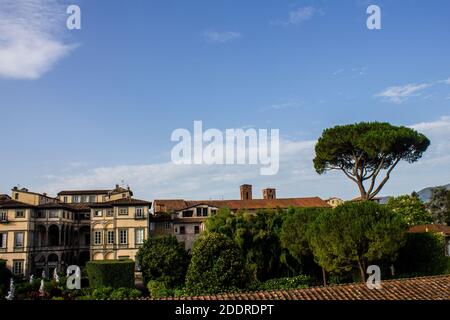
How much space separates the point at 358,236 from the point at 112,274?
70.5 feet

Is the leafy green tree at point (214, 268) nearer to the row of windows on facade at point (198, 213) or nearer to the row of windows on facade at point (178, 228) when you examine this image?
the row of windows on facade at point (178, 228)

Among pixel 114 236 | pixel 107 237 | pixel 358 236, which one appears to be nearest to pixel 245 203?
pixel 114 236

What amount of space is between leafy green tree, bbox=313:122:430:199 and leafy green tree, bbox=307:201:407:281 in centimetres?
1332

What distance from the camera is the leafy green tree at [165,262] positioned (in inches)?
1448

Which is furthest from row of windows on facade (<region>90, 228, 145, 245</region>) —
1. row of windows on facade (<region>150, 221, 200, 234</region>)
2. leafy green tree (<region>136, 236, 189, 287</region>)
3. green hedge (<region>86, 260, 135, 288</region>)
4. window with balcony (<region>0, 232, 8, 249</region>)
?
green hedge (<region>86, 260, 135, 288</region>)

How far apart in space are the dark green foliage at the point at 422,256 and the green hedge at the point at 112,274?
23.4 meters

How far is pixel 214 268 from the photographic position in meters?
25.3

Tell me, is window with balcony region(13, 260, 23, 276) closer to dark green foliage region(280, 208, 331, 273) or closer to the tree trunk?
dark green foliage region(280, 208, 331, 273)

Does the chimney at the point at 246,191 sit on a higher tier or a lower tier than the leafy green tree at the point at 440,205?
higher

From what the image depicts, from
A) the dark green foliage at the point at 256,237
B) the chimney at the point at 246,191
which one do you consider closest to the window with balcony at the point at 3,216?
the dark green foliage at the point at 256,237
